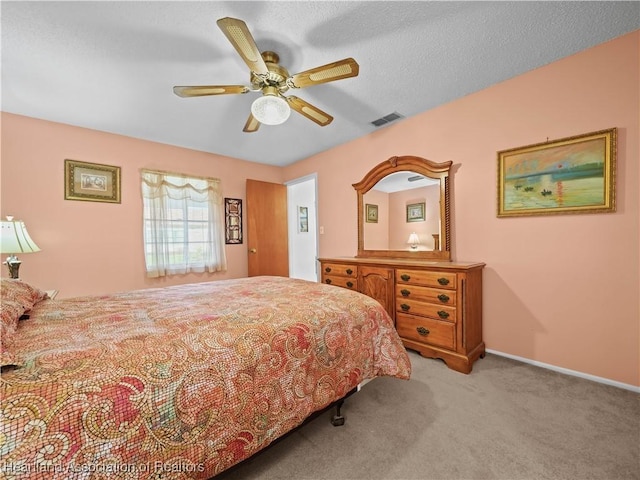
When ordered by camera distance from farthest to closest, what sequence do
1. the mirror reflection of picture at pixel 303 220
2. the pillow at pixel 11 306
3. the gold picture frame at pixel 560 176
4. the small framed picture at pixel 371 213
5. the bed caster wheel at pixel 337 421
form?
the mirror reflection of picture at pixel 303 220 → the small framed picture at pixel 371 213 → the gold picture frame at pixel 560 176 → the bed caster wheel at pixel 337 421 → the pillow at pixel 11 306

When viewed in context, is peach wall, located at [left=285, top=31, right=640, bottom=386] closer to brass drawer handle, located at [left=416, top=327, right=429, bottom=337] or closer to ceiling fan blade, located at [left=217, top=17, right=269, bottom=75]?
brass drawer handle, located at [left=416, top=327, right=429, bottom=337]

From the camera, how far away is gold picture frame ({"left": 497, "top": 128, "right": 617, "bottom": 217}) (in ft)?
6.14

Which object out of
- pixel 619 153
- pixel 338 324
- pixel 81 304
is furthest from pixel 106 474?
pixel 619 153

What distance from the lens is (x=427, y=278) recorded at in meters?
2.32

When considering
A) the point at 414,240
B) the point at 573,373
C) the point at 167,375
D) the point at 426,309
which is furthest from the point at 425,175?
the point at 167,375

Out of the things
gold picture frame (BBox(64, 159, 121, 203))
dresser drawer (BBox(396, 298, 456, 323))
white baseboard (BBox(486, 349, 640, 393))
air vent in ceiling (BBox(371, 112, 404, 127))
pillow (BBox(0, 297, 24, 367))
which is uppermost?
air vent in ceiling (BBox(371, 112, 404, 127))

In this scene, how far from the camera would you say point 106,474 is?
712 mm

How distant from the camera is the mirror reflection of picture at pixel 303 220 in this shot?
5.85 meters

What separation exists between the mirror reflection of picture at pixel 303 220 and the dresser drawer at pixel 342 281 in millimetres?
2678

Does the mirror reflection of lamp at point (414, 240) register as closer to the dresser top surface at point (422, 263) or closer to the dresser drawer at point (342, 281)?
the dresser top surface at point (422, 263)

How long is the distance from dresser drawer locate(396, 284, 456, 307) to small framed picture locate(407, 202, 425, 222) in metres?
0.81

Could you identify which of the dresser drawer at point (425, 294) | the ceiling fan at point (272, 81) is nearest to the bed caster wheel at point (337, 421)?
the dresser drawer at point (425, 294)

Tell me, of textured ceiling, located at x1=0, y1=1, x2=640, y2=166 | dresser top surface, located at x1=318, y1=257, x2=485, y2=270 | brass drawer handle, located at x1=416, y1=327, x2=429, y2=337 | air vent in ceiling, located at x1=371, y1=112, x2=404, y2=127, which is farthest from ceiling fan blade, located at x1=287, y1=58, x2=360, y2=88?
brass drawer handle, located at x1=416, y1=327, x2=429, y2=337

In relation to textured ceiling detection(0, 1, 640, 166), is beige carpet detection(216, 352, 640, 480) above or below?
below
